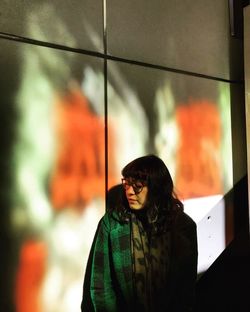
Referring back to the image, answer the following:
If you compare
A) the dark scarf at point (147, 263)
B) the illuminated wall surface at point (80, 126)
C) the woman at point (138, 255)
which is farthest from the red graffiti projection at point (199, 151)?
the dark scarf at point (147, 263)

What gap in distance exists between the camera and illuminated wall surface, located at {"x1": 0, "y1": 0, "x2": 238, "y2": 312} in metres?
1.90

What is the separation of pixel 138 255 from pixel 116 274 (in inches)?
6.6

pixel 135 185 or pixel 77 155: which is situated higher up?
pixel 77 155

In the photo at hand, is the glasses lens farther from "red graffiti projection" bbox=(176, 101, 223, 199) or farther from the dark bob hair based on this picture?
"red graffiti projection" bbox=(176, 101, 223, 199)

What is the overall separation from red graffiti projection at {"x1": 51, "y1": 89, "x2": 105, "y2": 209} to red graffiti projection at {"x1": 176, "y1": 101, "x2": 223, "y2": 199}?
2.19 feet

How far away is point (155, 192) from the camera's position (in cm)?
219

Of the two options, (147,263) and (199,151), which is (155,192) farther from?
(199,151)

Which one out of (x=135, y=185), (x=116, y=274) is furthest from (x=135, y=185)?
(x=116, y=274)

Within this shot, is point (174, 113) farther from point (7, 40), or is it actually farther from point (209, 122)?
point (7, 40)

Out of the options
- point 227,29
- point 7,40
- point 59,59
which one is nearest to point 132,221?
point 59,59

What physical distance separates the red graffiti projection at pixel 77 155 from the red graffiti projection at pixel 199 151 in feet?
2.19

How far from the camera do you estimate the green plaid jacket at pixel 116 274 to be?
6.86 ft

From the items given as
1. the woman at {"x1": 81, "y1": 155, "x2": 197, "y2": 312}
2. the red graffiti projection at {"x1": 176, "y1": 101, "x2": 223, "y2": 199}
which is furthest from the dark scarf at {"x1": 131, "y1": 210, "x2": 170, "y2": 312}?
the red graffiti projection at {"x1": 176, "y1": 101, "x2": 223, "y2": 199}

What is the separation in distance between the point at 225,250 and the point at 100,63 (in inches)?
69.9
